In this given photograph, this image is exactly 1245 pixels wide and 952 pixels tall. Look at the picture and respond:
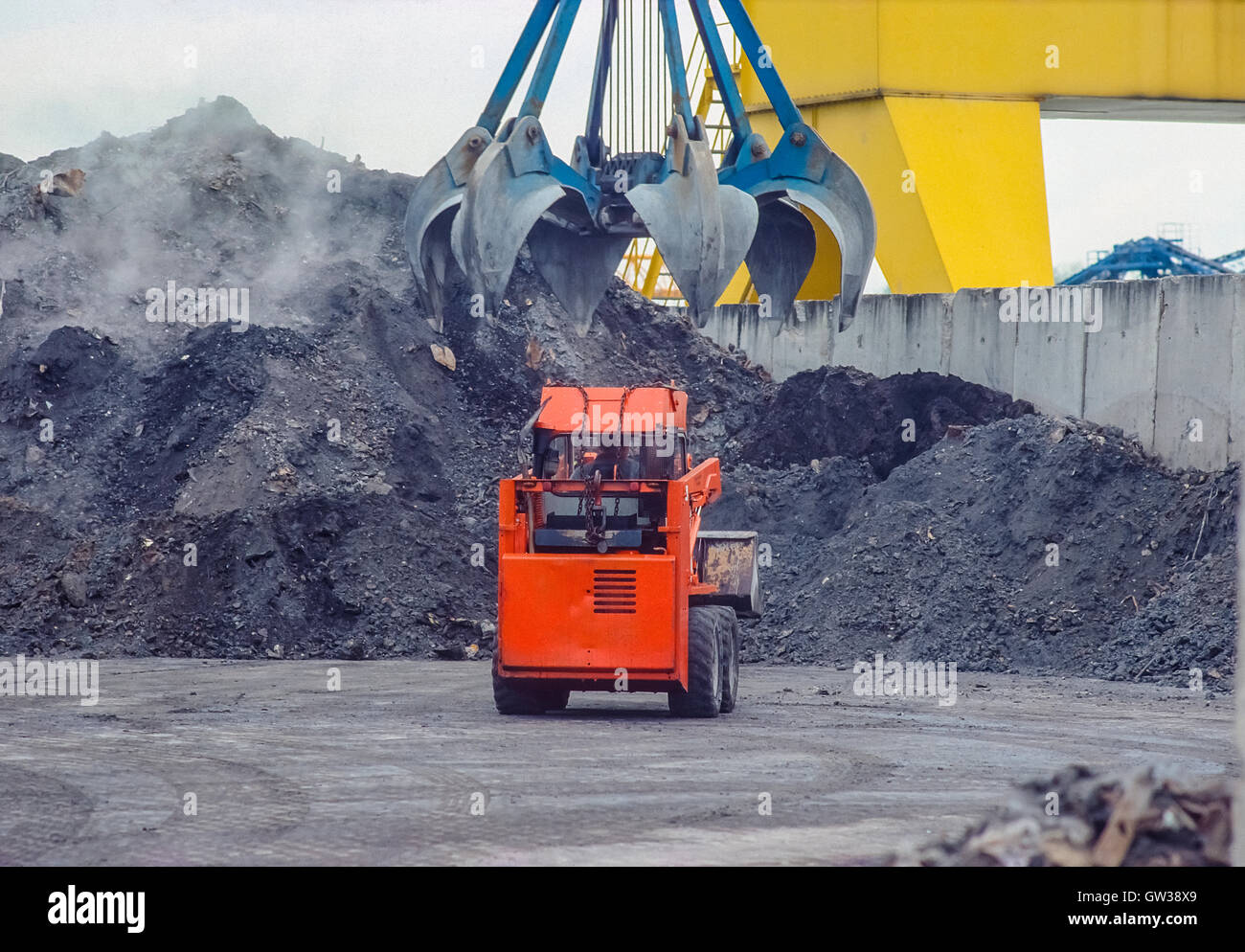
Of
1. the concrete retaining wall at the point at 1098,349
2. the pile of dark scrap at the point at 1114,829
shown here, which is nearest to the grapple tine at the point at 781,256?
the concrete retaining wall at the point at 1098,349

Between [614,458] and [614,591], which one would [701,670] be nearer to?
[614,591]

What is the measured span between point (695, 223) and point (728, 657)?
4.31 meters

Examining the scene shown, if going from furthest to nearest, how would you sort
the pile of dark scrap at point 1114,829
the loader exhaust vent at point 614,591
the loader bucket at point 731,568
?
the loader bucket at point 731,568 < the loader exhaust vent at point 614,591 < the pile of dark scrap at point 1114,829

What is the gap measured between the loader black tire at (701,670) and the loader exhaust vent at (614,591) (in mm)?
653

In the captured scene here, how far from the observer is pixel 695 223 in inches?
577

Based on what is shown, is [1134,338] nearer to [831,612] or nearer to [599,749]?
[831,612]

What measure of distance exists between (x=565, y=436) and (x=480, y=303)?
12.3 ft

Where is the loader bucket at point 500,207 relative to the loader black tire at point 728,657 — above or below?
above

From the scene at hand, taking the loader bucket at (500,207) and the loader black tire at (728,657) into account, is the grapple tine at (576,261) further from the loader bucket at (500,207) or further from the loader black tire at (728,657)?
the loader black tire at (728,657)

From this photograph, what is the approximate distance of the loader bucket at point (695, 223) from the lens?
14.6 meters

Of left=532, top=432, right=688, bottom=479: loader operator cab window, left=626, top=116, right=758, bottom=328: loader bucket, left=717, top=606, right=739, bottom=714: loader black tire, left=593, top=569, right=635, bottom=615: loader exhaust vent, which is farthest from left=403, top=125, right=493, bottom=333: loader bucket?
left=593, top=569, right=635, bottom=615: loader exhaust vent

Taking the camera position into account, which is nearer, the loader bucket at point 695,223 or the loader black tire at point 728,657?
the loader black tire at point 728,657

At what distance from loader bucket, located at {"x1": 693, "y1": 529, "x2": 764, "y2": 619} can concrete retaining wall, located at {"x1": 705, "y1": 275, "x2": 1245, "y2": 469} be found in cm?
648
